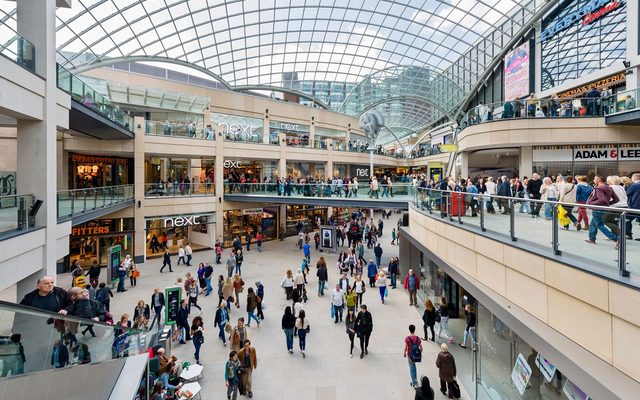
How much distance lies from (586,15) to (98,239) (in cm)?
3736

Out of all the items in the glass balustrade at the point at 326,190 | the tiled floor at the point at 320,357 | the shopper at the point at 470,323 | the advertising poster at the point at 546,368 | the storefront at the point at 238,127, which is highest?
the storefront at the point at 238,127

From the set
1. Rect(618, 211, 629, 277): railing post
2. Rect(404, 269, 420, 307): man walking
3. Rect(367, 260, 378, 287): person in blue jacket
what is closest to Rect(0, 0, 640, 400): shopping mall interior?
Rect(618, 211, 629, 277): railing post

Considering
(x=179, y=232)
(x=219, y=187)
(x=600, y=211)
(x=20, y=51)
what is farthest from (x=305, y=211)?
(x=600, y=211)

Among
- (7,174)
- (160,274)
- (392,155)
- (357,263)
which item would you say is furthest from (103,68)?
(392,155)

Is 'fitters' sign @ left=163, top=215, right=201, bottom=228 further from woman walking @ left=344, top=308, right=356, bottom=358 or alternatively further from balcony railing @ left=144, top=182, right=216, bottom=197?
woman walking @ left=344, top=308, right=356, bottom=358

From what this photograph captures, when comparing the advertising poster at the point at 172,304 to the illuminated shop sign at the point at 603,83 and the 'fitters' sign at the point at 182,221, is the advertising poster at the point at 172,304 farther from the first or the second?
the illuminated shop sign at the point at 603,83

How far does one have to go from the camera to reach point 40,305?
5672 millimetres

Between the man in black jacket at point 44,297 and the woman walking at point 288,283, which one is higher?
the man in black jacket at point 44,297

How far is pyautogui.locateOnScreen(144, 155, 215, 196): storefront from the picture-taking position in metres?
24.3

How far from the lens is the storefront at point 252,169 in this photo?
1243 inches

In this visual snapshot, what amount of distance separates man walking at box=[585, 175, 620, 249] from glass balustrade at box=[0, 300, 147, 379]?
7.78 meters

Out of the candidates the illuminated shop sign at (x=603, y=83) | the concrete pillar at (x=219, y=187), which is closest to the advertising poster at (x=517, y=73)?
the illuminated shop sign at (x=603, y=83)

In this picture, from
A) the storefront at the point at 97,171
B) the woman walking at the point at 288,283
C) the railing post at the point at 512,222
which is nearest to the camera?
the railing post at the point at 512,222

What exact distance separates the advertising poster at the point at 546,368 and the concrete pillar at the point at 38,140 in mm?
13057
